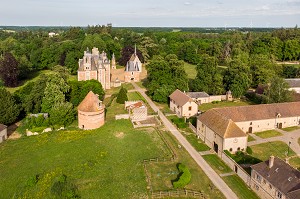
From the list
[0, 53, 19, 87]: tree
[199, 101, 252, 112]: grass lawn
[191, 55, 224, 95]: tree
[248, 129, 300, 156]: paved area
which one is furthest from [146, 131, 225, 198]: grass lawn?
[0, 53, 19, 87]: tree

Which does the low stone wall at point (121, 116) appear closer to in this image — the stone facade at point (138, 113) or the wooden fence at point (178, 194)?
the stone facade at point (138, 113)

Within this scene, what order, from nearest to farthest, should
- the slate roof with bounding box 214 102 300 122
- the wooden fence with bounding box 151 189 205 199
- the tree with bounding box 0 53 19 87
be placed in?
1. the wooden fence with bounding box 151 189 205 199
2. the slate roof with bounding box 214 102 300 122
3. the tree with bounding box 0 53 19 87

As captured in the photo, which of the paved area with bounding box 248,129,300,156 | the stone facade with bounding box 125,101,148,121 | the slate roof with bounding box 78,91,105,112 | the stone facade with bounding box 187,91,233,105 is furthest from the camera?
the stone facade with bounding box 187,91,233,105

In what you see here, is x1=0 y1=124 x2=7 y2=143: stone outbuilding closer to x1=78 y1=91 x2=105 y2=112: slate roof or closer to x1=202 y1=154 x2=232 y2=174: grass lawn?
x1=78 y1=91 x2=105 y2=112: slate roof

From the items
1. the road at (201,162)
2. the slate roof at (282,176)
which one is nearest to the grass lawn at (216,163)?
the road at (201,162)

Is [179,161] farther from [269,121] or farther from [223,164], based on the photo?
[269,121]
